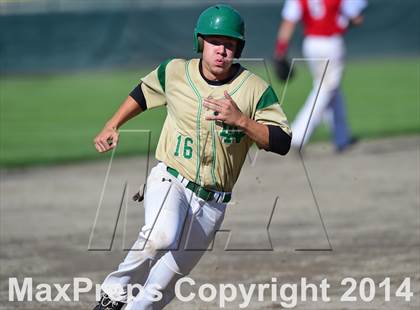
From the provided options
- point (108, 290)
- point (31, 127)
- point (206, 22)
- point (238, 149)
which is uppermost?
point (206, 22)

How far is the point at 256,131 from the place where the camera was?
4.99m

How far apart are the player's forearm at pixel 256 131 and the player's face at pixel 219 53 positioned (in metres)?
0.38

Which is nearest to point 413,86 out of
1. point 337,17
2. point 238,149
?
point 337,17

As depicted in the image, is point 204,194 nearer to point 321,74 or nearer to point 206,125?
point 206,125

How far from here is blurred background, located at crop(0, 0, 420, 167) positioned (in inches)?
649

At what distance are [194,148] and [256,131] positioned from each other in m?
0.46

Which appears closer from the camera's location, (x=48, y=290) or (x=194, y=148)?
(x=194, y=148)

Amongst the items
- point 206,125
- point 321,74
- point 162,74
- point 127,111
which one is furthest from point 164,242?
point 321,74

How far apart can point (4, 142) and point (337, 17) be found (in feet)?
17.6

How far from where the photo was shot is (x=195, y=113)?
5277mm

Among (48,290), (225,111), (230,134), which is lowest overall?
(48,290)


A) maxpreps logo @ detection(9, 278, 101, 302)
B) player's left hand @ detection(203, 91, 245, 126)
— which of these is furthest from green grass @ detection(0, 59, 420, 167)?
player's left hand @ detection(203, 91, 245, 126)

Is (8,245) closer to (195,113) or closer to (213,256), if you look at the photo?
(213,256)

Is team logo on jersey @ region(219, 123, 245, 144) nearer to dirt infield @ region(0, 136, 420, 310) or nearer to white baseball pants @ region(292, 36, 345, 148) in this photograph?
dirt infield @ region(0, 136, 420, 310)
